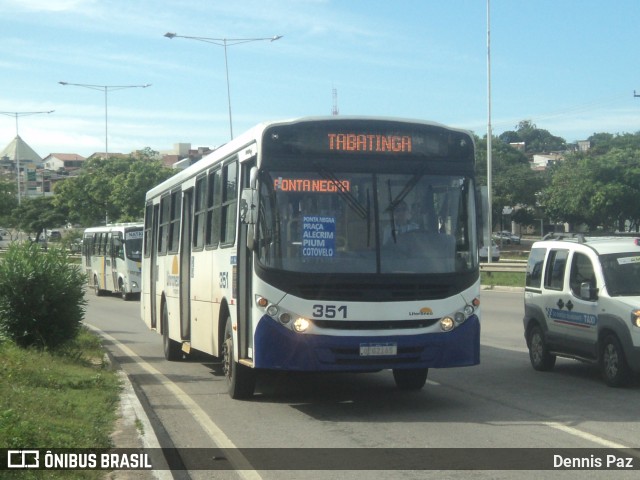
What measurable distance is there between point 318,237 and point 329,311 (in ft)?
2.55

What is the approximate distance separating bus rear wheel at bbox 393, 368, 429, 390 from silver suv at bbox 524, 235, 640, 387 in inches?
84.5

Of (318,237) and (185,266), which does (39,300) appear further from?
(318,237)

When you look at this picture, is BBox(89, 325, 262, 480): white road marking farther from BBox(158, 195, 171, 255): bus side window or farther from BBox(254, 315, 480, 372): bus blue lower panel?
BBox(158, 195, 171, 255): bus side window

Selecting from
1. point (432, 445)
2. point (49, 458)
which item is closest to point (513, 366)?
point (432, 445)

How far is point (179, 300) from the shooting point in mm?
15938

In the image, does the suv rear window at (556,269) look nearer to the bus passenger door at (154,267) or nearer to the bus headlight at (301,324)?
the bus headlight at (301,324)

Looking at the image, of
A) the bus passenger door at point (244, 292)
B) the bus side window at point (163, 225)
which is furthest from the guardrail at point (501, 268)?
the bus passenger door at point (244, 292)

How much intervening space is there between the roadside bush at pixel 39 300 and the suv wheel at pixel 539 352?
7.10 metres

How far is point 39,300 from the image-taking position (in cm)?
1576

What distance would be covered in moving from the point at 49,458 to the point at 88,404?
11.4 ft

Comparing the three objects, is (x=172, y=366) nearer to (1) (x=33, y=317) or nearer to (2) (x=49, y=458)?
(1) (x=33, y=317)

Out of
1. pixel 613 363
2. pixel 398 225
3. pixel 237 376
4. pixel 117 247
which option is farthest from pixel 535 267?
pixel 117 247

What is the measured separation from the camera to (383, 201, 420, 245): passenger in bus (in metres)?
10.6

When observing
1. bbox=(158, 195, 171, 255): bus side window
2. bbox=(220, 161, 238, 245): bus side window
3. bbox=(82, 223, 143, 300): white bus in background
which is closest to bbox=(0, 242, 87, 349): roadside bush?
bbox=(158, 195, 171, 255): bus side window
